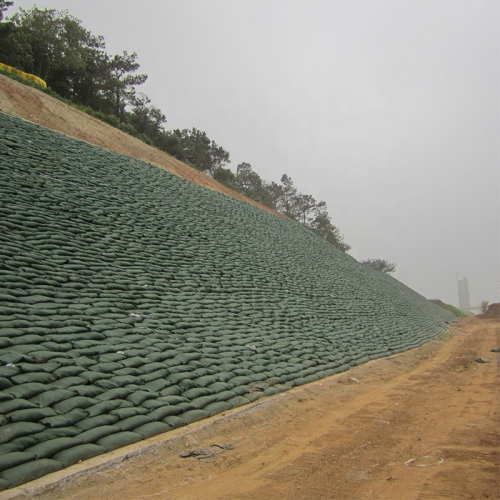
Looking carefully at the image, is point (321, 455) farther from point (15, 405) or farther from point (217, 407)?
point (15, 405)

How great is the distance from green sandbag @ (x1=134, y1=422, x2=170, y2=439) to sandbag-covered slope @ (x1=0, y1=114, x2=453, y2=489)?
0.04 feet

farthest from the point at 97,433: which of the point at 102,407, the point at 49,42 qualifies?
the point at 49,42

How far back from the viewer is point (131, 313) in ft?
14.9

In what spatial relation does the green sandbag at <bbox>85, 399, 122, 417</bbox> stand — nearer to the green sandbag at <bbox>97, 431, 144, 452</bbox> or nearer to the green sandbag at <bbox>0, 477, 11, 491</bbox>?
the green sandbag at <bbox>97, 431, 144, 452</bbox>

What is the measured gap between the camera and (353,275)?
552 inches

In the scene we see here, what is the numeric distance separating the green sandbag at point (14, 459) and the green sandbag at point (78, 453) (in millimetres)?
150

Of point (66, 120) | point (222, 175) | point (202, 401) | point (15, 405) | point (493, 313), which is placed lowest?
point (202, 401)

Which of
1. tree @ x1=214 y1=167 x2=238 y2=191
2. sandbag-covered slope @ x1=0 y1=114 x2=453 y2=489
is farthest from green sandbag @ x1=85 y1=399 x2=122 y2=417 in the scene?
tree @ x1=214 y1=167 x2=238 y2=191

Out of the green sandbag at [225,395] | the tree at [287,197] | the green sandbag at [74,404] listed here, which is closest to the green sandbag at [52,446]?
the green sandbag at [74,404]

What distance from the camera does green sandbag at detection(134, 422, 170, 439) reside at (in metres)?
2.67

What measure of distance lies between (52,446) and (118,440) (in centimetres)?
40

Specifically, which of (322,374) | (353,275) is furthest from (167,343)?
(353,275)

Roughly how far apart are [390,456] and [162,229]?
20.7ft

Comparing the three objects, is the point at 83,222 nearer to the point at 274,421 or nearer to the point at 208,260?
the point at 208,260
